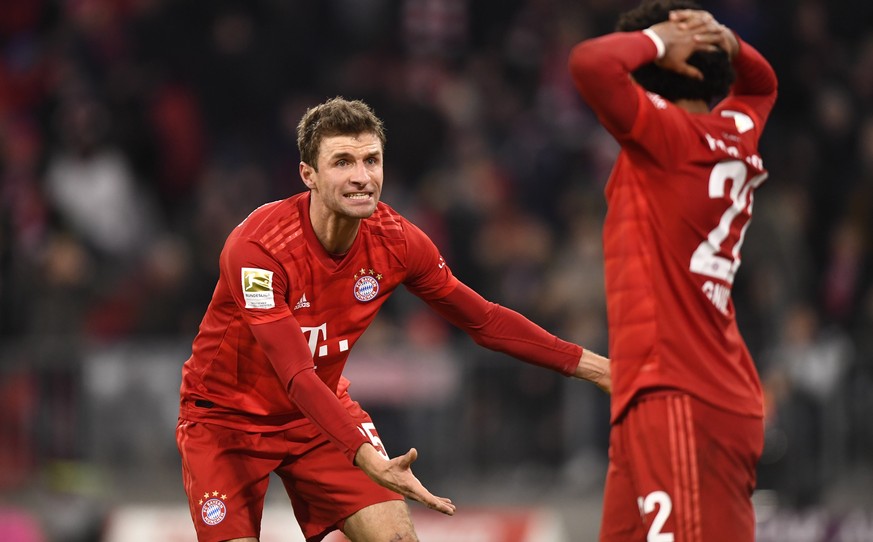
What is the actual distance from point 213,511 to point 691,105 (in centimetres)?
254

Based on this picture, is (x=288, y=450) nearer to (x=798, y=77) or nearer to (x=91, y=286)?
(x=91, y=286)

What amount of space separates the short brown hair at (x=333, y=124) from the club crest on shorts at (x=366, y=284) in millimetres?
512

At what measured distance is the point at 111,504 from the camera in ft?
35.5

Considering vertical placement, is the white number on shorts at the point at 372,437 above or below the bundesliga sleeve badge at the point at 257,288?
below

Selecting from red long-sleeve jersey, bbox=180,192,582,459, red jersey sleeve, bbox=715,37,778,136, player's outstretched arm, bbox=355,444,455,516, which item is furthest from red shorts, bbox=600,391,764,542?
red long-sleeve jersey, bbox=180,192,582,459

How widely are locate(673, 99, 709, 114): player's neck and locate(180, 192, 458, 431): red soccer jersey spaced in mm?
1417

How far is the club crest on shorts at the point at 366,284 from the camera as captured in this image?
18.7ft

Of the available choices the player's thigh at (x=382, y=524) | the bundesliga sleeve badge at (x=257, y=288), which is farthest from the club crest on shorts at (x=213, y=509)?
the bundesliga sleeve badge at (x=257, y=288)

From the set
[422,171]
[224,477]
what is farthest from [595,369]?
[422,171]

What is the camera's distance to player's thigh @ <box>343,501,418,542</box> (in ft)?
18.6

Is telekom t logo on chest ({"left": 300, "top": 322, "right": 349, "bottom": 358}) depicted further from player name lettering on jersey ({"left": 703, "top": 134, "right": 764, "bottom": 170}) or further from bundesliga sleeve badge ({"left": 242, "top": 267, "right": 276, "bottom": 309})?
player name lettering on jersey ({"left": 703, "top": 134, "right": 764, "bottom": 170})

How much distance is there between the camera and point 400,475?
4.85 meters

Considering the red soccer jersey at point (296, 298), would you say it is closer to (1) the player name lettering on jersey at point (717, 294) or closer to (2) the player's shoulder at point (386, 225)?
(2) the player's shoulder at point (386, 225)

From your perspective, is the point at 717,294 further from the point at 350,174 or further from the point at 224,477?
the point at 224,477
